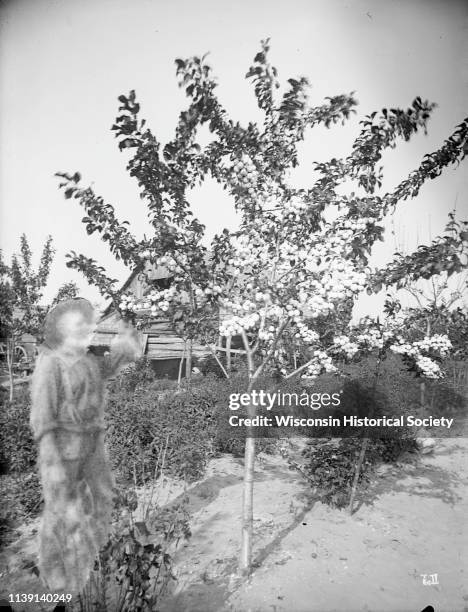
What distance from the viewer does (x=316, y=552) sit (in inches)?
146

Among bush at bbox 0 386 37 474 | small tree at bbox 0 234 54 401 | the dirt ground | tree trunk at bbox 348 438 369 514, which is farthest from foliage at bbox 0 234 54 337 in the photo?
tree trunk at bbox 348 438 369 514

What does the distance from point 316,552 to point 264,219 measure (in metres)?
3.37

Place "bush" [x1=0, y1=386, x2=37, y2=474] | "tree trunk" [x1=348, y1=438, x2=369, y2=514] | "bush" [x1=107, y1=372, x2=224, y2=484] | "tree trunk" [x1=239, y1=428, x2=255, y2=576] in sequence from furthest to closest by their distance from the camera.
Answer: "bush" [x1=107, y1=372, x2=224, y2=484], "bush" [x1=0, y1=386, x2=37, y2=474], "tree trunk" [x1=348, y1=438, x2=369, y2=514], "tree trunk" [x1=239, y1=428, x2=255, y2=576]

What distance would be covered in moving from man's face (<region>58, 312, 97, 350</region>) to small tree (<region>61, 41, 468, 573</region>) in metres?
0.38

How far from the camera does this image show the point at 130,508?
2715 millimetres

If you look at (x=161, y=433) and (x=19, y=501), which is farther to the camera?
(x=161, y=433)

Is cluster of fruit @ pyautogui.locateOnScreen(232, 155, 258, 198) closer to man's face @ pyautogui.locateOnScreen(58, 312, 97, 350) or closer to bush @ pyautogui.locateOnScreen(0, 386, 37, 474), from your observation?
man's face @ pyautogui.locateOnScreen(58, 312, 97, 350)

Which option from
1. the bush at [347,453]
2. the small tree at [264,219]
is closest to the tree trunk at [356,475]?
the bush at [347,453]

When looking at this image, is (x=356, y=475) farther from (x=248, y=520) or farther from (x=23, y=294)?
(x=23, y=294)

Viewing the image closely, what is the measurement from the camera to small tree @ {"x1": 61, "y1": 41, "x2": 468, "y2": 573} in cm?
315

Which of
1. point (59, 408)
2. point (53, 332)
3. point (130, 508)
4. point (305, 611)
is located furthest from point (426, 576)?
point (53, 332)

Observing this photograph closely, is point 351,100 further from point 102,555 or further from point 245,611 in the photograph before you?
point 245,611

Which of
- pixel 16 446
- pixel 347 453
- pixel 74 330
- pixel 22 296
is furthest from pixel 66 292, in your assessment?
pixel 347 453

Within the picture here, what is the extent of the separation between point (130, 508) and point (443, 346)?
19.0ft
